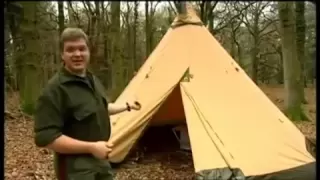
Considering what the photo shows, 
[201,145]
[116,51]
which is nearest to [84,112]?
[201,145]

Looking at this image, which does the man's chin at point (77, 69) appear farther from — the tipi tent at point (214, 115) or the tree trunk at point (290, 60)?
the tree trunk at point (290, 60)

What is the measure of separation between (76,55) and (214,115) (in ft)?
8.17

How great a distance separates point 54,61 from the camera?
295 inches

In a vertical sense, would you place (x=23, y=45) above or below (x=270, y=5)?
below

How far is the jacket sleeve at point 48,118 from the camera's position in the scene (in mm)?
1562

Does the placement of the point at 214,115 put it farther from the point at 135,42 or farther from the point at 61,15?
the point at 135,42

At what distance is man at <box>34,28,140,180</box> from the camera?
5.13 feet

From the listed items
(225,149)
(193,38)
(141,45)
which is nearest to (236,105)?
(225,149)

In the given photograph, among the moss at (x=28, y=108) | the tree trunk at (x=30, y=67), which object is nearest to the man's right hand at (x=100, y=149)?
the tree trunk at (x=30, y=67)

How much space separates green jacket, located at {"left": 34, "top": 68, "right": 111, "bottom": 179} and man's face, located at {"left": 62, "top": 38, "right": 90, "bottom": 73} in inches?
1.3

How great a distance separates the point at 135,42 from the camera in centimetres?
945

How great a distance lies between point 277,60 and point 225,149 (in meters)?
8.33

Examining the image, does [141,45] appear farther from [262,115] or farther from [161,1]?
[262,115]

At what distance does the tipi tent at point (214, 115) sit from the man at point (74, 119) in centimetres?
178
